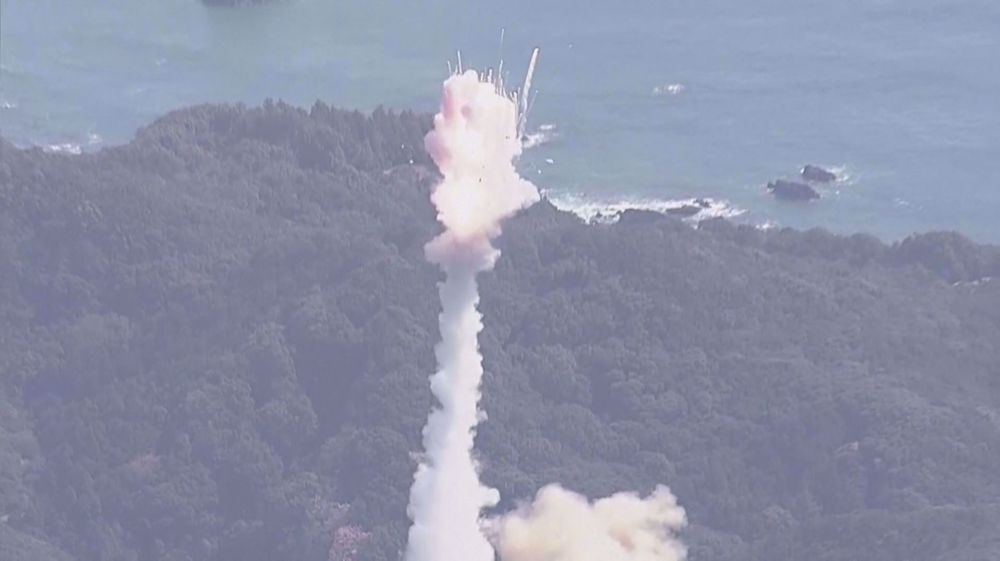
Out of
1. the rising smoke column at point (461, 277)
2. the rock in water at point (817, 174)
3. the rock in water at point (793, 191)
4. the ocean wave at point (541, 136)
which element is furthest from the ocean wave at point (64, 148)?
the rising smoke column at point (461, 277)

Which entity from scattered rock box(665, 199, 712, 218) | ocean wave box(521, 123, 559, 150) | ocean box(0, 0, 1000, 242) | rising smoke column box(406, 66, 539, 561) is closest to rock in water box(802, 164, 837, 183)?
ocean box(0, 0, 1000, 242)

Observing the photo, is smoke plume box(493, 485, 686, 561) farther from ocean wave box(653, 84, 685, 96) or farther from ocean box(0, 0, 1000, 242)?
ocean wave box(653, 84, 685, 96)

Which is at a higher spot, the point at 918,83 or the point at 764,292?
the point at 918,83

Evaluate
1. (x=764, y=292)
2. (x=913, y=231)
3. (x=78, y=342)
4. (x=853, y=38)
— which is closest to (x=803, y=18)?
(x=853, y=38)

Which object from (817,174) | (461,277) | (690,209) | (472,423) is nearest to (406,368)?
(472,423)

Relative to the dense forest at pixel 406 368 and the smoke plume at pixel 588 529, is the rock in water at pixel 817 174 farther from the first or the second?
the smoke plume at pixel 588 529

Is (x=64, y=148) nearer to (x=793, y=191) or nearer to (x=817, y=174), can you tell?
(x=793, y=191)

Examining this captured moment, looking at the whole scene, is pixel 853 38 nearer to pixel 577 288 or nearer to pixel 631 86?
pixel 631 86
